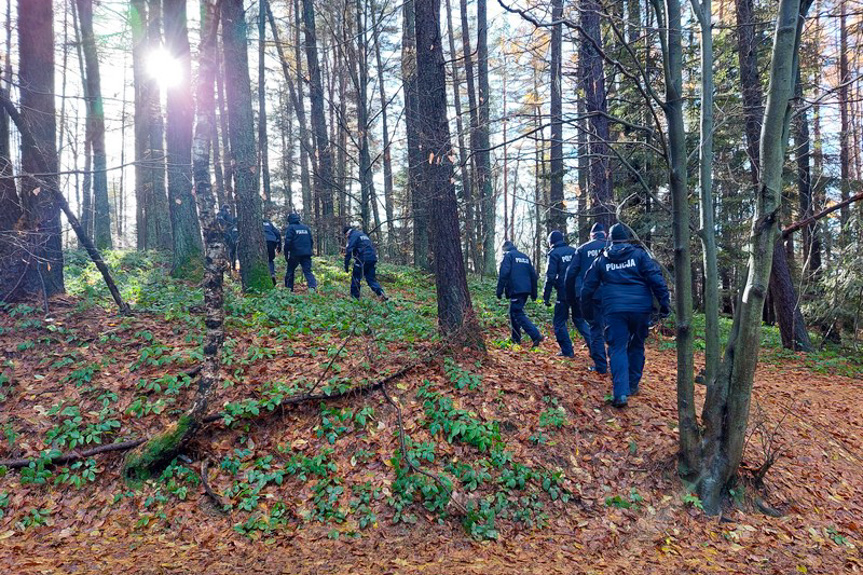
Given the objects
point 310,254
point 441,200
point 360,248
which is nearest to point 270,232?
point 310,254

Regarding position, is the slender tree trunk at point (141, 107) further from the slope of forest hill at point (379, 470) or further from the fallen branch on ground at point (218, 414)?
the fallen branch on ground at point (218, 414)

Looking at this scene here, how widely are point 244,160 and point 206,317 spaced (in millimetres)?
5989

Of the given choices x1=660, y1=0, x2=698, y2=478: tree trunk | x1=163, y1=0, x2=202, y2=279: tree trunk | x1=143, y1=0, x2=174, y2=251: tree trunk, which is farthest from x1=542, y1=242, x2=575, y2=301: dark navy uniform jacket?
x1=143, y1=0, x2=174, y2=251: tree trunk

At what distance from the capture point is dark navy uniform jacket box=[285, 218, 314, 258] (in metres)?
10.6

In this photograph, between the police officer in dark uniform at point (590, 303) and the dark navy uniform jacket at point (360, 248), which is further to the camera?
the dark navy uniform jacket at point (360, 248)

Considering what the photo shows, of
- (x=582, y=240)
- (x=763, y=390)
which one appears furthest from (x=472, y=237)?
(x=763, y=390)

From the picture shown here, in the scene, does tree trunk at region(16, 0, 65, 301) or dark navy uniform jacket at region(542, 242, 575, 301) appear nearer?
tree trunk at region(16, 0, 65, 301)

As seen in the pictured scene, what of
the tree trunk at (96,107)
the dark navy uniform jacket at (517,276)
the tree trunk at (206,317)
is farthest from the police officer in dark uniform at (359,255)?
the tree trunk at (96,107)

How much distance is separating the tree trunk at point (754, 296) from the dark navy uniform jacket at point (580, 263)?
254 centimetres

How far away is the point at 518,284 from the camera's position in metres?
7.71

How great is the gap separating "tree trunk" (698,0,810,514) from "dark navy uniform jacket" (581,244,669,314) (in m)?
1.08

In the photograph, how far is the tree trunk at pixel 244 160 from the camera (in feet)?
30.8

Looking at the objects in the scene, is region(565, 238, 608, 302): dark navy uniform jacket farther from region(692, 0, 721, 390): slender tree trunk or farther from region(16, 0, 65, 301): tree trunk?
region(16, 0, 65, 301): tree trunk

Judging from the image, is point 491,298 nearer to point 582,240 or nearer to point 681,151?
point 582,240
